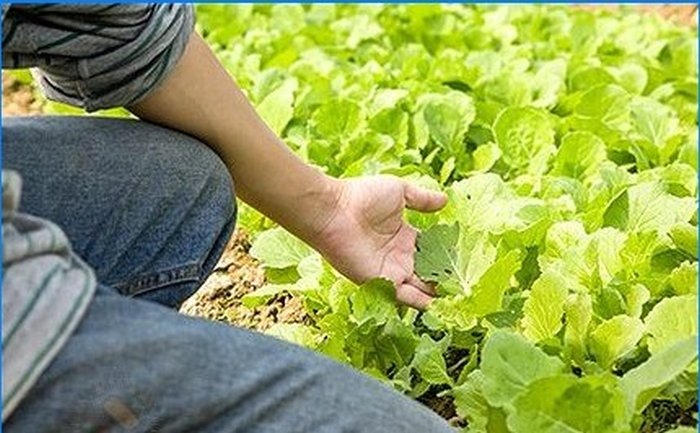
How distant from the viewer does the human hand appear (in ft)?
6.32

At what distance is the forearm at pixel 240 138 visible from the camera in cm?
166

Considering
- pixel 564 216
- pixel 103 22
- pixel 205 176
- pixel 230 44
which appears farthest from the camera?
pixel 230 44

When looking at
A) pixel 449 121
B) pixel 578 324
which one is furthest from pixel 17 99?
pixel 578 324

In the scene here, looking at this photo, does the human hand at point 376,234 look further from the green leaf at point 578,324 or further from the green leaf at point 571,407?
the green leaf at point 571,407

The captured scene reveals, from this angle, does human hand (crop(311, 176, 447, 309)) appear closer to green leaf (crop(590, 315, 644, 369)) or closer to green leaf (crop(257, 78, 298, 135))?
green leaf (crop(590, 315, 644, 369))

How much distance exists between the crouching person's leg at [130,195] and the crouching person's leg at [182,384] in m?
0.29

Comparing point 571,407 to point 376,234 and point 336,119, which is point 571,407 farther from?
point 336,119

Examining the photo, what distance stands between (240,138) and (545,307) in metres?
0.45

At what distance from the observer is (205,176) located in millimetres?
1696

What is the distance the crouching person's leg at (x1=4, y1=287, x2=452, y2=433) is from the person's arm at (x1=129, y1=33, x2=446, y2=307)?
0.45m

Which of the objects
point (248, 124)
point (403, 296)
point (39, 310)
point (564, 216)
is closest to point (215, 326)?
point (39, 310)

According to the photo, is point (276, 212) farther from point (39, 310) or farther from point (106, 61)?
point (39, 310)

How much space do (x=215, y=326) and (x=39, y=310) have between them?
0.18m

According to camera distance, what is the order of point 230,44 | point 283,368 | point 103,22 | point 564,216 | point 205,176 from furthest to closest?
point 230,44, point 564,216, point 205,176, point 103,22, point 283,368
